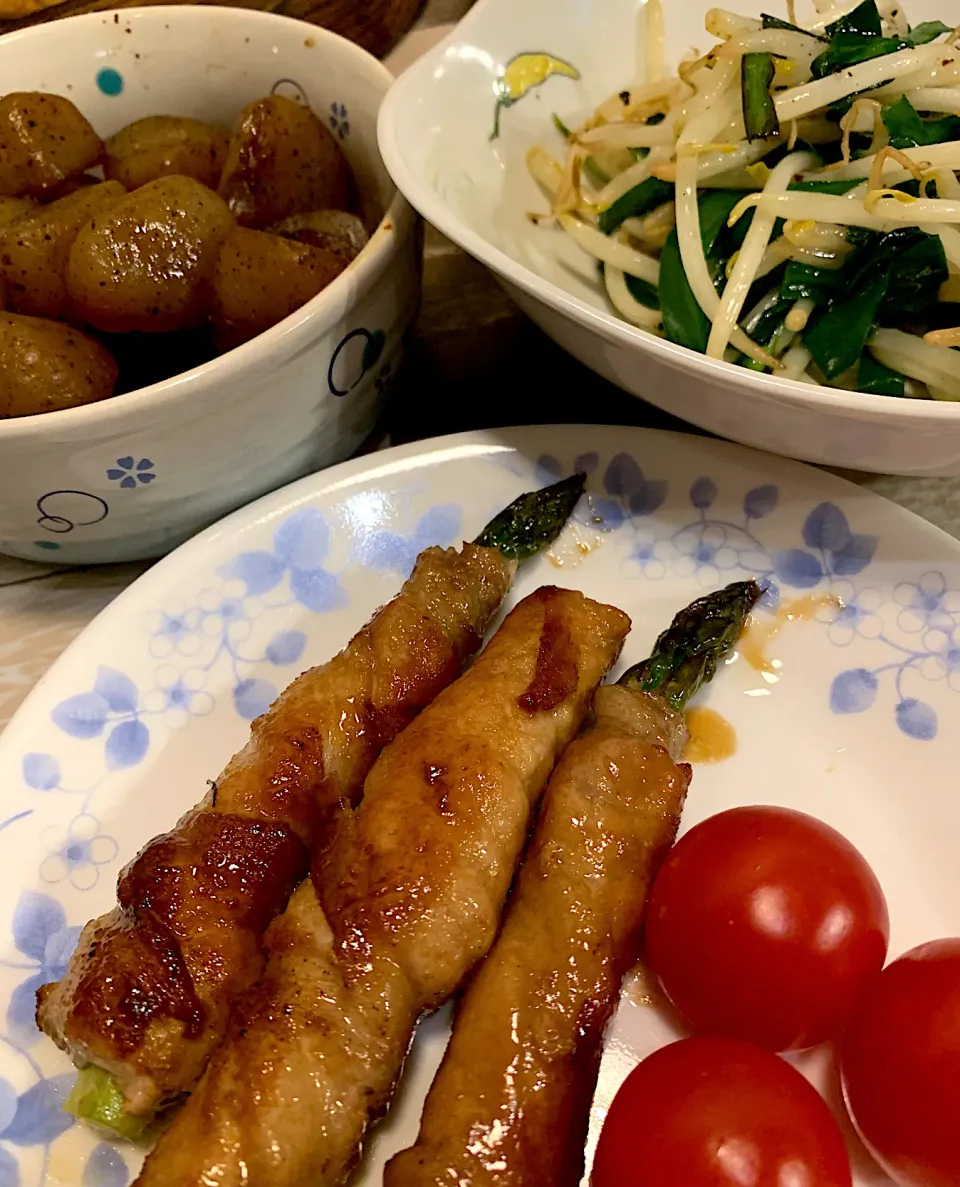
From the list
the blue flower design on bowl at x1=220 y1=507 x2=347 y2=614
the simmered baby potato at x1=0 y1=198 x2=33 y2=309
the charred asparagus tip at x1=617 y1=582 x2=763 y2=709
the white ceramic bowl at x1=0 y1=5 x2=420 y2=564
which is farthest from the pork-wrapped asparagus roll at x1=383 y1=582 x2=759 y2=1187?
the simmered baby potato at x1=0 y1=198 x2=33 y2=309

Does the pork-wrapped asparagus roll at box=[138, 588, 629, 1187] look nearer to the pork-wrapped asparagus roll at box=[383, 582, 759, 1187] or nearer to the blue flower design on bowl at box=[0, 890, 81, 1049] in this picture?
the pork-wrapped asparagus roll at box=[383, 582, 759, 1187]

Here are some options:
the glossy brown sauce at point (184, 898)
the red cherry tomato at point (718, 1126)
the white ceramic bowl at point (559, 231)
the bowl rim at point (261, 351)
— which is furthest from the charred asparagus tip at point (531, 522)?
the red cherry tomato at point (718, 1126)

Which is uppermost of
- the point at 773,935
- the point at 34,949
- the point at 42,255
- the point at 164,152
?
the point at 164,152

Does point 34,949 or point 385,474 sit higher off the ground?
point 385,474

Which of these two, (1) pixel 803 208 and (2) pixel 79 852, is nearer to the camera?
(2) pixel 79 852

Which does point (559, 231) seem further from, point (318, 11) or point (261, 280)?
point (318, 11)

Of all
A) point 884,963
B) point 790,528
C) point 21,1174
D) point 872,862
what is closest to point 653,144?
point 790,528

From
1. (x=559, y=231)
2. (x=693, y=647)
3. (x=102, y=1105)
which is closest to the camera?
(x=102, y=1105)

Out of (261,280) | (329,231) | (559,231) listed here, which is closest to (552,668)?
(261,280)
